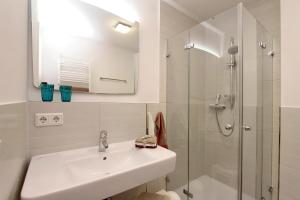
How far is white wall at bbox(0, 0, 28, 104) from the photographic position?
610 mm

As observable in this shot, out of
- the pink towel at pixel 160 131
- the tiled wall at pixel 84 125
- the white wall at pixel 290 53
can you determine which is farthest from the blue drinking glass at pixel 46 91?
the white wall at pixel 290 53

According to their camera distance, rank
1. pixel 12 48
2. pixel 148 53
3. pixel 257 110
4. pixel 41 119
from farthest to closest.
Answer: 1. pixel 148 53
2. pixel 257 110
3. pixel 41 119
4. pixel 12 48

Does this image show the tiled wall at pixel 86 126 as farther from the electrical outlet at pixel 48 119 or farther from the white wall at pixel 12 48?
the white wall at pixel 12 48

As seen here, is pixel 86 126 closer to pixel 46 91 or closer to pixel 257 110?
pixel 46 91

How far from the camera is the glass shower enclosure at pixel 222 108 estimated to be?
1344 mm

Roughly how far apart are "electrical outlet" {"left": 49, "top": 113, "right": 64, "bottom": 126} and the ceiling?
1.63 m

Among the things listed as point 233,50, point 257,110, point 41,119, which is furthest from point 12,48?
point 257,110

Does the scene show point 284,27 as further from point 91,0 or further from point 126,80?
point 91,0

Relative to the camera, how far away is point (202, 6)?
190cm

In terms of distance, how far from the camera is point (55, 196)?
614 millimetres

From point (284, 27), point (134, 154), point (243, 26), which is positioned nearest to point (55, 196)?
point (134, 154)

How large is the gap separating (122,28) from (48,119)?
0.96 m

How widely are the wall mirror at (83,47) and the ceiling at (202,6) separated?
28.2 inches

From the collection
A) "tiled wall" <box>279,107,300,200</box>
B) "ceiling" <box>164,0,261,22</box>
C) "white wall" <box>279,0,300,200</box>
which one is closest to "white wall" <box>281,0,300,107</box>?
"white wall" <box>279,0,300,200</box>
